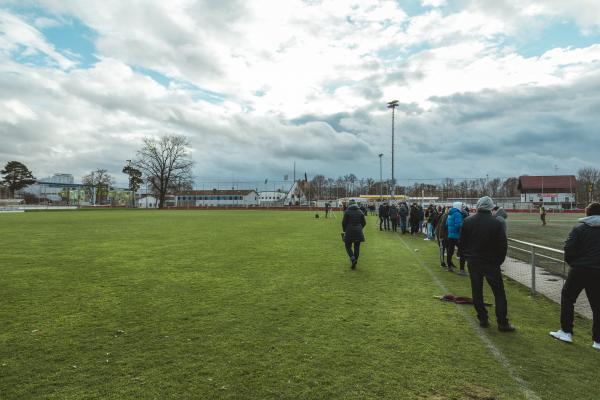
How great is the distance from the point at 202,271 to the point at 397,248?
26.8 feet

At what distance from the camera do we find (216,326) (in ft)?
18.0

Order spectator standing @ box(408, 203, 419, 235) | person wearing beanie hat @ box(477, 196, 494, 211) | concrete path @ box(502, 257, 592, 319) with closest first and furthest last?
person wearing beanie hat @ box(477, 196, 494, 211) → concrete path @ box(502, 257, 592, 319) → spectator standing @ box(408, 203, 419, 235)

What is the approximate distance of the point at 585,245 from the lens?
15.9 feet

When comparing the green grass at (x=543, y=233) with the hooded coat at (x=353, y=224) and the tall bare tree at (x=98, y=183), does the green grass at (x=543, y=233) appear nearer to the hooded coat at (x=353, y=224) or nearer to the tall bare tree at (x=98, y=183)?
the hooded coat at (x=353, y=224)

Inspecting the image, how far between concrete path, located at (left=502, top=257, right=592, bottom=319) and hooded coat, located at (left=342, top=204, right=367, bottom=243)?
397 centimetres

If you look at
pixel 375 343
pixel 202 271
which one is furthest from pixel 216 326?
A: pixel 202 271

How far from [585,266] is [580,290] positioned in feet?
1.29

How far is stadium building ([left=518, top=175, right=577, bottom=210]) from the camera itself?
77944mm

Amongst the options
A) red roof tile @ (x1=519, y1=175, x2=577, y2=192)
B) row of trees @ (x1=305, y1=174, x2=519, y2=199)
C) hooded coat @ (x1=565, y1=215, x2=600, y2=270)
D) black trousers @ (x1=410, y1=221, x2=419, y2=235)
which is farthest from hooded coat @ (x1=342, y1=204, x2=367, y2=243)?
red roof tile @ (x1=519, y1=175, x2=577, y2=192)

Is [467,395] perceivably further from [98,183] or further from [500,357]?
[98,183]

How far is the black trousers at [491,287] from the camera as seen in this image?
5.44 m

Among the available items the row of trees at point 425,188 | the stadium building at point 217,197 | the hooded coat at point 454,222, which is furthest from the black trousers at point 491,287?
the stadium building at point 217,197

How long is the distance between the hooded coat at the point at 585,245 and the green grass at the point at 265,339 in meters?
1.11

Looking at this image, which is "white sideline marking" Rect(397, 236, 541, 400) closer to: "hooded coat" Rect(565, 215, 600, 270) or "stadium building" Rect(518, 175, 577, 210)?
"hooded coat" Rect(565, 215, 600, 270)
